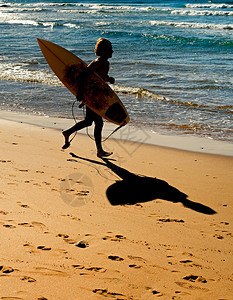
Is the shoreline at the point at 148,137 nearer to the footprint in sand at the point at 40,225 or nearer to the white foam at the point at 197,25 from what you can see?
the footprint in sand at the point at 40,225

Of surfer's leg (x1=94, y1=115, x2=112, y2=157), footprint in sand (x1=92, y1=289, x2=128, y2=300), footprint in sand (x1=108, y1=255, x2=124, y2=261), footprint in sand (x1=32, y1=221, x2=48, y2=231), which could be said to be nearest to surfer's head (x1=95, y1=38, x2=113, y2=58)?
surfer's leg (x1=94, y1=115, x2=112, y2=157)

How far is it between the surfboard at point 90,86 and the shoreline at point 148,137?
39.2 inches

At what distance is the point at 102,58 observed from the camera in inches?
209

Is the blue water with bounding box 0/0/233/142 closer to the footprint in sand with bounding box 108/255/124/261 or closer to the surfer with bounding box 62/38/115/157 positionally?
the surfer with bounding box 62/38/115/157

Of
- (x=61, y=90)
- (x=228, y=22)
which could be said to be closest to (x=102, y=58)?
(x=61, y=90)

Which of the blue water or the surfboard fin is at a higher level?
the blue water

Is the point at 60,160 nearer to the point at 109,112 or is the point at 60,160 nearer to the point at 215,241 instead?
the point at 109,112

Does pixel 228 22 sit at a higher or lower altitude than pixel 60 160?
higher

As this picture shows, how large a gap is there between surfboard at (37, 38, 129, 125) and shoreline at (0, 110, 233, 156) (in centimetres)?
100

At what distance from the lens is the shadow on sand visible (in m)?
4.23

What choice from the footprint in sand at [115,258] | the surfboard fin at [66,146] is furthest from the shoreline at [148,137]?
the footprint in sand at [115,258]

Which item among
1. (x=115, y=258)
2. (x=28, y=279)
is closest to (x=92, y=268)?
(x=115, y=258)

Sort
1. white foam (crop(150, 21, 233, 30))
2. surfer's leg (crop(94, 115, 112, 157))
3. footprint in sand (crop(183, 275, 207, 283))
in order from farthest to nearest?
white foam (crop(150, 21, 233, 30)) < surfer's leg (crop(94, 115, 112, 157)) < footprint in sand (crop(183, 275, 207, 283))

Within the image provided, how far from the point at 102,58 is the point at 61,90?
216 inches
